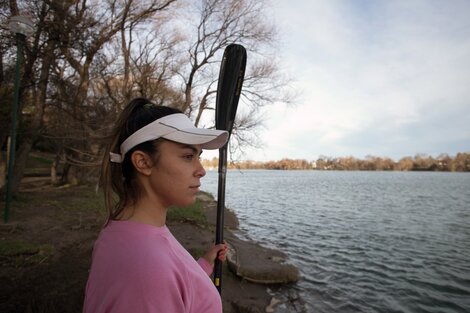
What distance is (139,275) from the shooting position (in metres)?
0.92

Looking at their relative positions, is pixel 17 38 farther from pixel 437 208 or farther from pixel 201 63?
pixel 437 208

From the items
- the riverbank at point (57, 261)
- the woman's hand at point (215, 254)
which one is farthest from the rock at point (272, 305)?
the woman's hand at point (215, 254)

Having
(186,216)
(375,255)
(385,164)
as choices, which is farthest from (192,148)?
(385,164)

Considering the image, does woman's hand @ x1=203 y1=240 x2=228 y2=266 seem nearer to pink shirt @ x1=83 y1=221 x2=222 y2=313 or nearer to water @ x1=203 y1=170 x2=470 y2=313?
pink shirt @ x1=83 y1=221 x2=222 y2=313

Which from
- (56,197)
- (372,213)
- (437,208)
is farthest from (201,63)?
(437,208)

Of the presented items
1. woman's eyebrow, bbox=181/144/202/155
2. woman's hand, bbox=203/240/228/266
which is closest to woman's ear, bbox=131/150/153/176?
woman's eyebrow, bbox=181/144/202/155

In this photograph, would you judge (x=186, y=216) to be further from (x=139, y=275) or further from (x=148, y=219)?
(x=139, y=275)

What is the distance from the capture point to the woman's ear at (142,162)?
49.6 inches

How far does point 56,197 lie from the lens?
12547 millimetres

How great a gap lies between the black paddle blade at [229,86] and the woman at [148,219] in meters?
1.71

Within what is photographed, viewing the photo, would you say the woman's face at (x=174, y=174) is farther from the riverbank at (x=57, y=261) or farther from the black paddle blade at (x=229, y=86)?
the riverbank at (x=57, y=261)

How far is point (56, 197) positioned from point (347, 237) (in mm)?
12016

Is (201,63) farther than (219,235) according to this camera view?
Yes

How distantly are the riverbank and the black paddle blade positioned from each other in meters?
2.97
